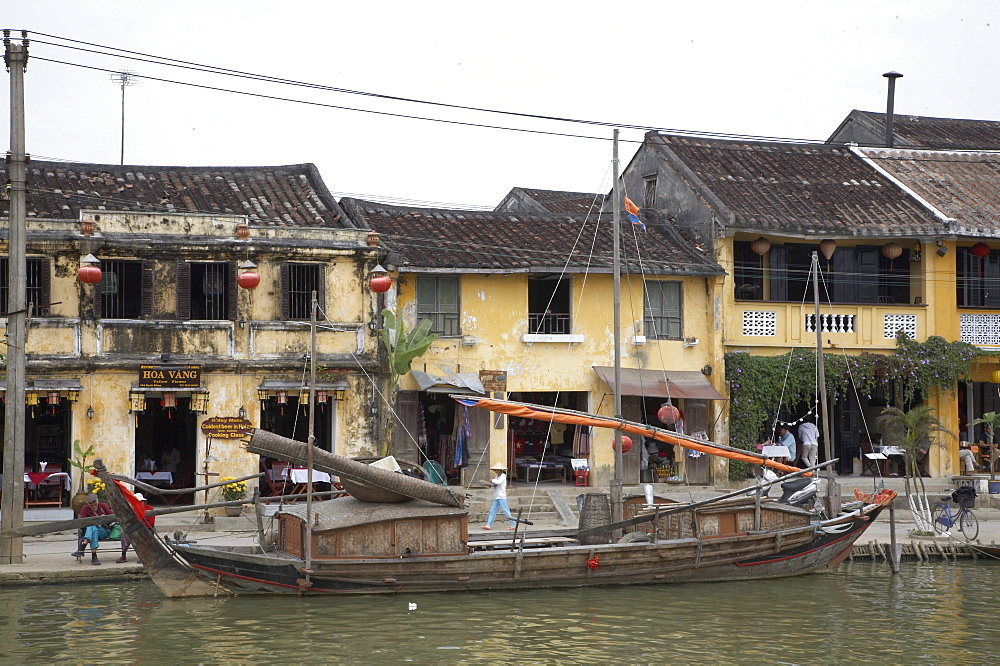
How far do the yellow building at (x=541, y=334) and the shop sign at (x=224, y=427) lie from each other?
3.36 metres

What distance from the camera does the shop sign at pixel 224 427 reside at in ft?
77.2

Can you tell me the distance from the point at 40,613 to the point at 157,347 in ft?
27.1

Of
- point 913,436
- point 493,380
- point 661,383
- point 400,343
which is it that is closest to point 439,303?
point 493,380

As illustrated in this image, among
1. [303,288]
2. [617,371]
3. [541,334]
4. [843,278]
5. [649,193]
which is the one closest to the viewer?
[617,371]

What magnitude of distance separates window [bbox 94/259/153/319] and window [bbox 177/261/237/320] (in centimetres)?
92

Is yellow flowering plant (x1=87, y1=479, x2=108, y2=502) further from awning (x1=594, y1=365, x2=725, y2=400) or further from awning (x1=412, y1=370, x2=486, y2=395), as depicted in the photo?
awning (x1=594, y1=365, x2=725, y2=400)

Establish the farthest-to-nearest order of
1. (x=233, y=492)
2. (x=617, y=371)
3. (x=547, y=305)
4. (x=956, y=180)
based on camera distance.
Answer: (x=956, y=180) < (x=547, y=305) < (x=233, y=492) < (x=617, y=371)

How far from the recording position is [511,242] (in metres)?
26.8

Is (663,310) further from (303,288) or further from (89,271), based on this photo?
(89,271)

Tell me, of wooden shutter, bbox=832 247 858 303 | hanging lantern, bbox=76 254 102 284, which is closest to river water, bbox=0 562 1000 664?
hanging lantern, bbox=76 254 102 284

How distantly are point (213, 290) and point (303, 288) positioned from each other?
6.00 ft

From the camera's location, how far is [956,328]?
92.6 feet

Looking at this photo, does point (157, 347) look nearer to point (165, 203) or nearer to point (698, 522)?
point (165, 203)

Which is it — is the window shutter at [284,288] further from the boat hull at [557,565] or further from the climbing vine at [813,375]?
the climbing vine at [813,375]
